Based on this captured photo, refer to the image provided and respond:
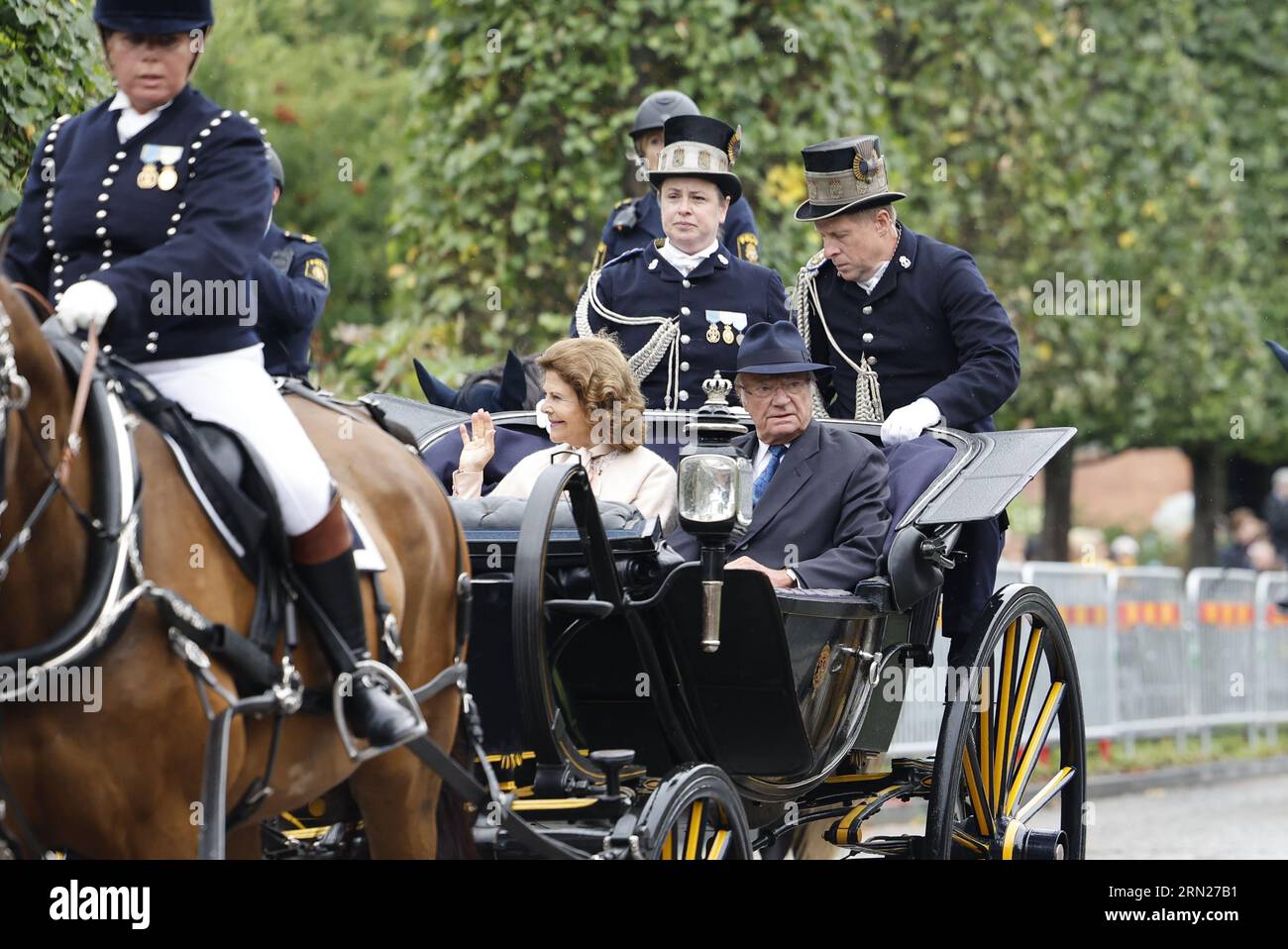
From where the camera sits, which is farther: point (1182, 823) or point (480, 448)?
point (1182, 823)

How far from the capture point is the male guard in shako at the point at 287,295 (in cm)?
592

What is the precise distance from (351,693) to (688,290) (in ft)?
8.70

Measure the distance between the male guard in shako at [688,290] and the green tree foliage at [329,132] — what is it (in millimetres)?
6866

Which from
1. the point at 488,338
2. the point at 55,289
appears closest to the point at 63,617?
the point at 55,289

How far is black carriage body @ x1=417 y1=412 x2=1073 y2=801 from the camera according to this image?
5.39m

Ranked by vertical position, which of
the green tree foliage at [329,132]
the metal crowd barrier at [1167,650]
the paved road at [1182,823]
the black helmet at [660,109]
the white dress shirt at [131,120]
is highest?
the green tree foliage at [329,132]

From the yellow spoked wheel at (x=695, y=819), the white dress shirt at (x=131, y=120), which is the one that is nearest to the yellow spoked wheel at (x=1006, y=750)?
the yellow spoked wheel at (x=695, y=819)

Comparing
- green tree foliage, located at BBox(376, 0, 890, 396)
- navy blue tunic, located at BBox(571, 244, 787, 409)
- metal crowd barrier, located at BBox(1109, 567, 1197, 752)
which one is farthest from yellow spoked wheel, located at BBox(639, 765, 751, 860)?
metal crowd barrier, located at BBox(1109, 567, 1197, 752)

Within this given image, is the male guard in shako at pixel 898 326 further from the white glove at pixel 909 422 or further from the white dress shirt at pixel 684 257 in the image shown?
the white dress shirt at pixel 684 257

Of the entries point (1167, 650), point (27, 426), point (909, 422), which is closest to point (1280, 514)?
point (1167, 650)

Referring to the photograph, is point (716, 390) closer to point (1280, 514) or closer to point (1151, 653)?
point (1151, 653)

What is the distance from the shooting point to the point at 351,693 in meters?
4.54

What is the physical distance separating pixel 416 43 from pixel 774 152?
6024 millimetres

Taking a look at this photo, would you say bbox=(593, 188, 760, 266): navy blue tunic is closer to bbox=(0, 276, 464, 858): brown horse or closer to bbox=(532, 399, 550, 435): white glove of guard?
bbox=(532, 399, 550, 435): white glove of guard
